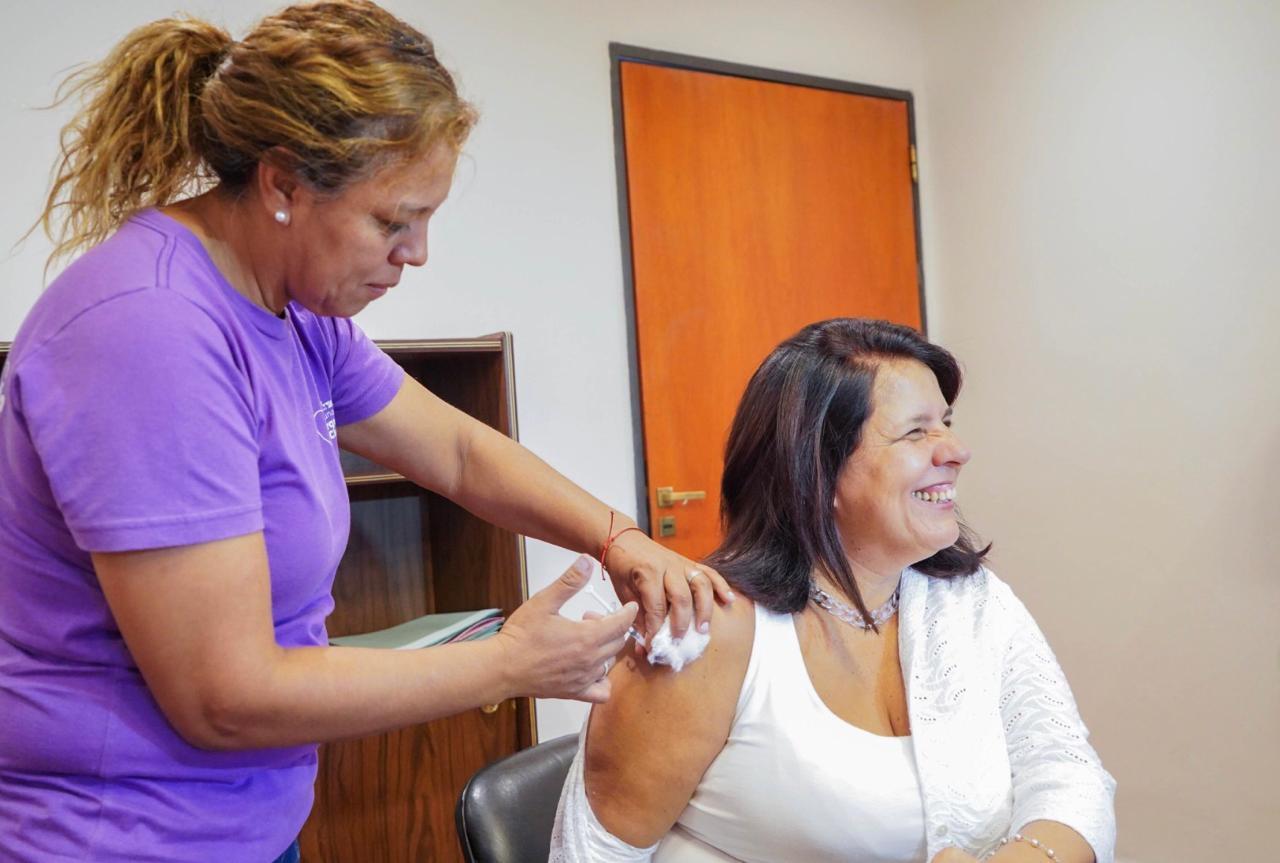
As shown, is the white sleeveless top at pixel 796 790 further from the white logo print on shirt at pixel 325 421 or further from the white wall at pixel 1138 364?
the white wall at pixel 1138 364

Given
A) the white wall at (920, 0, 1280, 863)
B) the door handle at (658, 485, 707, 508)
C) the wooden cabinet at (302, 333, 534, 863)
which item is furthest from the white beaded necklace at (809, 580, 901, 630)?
the white wall at (920, 0, 1280, 863)

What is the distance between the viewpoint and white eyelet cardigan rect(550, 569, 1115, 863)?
138cm

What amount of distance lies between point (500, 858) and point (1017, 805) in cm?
67

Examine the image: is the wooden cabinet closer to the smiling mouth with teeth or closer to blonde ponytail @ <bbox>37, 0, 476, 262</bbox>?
the smiling mouth with teeth

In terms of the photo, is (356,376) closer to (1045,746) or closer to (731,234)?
(1045,746)

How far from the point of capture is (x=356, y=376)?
1.34 m

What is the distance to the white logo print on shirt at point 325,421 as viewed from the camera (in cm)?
117

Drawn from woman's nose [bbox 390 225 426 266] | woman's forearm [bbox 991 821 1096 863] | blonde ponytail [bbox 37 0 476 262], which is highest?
blonde ponytail [bbox 37 0 476 262]

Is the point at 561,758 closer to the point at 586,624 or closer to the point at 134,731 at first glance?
the point at 586,624

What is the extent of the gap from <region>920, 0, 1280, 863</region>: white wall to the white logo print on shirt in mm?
2630

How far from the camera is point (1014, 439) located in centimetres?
365

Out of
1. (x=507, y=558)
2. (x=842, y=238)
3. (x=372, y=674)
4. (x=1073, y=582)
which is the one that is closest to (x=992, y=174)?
(x=842, y=238)

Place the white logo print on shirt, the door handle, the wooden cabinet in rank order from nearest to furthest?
the white logo print on shirt, the wooden cabinet, the door handle

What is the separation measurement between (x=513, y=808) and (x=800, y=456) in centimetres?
62
